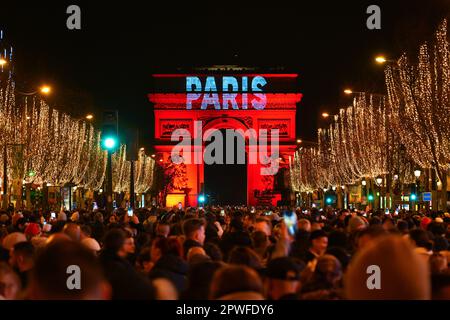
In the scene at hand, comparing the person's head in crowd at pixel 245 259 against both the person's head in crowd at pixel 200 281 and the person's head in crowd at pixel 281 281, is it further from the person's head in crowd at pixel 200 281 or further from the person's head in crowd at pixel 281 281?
the person's head in crowd at pixel 281 281

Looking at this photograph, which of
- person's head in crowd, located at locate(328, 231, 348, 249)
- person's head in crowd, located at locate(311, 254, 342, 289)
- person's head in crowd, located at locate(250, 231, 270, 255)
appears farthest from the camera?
person's head in crowd, located at locate(250, 231, 270, 255)

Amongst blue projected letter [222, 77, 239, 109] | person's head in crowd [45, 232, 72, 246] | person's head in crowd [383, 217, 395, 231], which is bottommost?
person's head in crowd [383, 217, 395, 231]

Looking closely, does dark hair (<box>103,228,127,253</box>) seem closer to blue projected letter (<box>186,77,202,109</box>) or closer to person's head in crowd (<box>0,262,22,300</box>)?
person's head in crowd (<box>0,262,22,300</box>)

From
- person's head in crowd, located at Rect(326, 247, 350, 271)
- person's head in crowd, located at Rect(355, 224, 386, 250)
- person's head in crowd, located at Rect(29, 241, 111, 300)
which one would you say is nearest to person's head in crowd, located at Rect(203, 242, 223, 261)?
person's head in crowd, located at Rect(326, 247, 350, 271)

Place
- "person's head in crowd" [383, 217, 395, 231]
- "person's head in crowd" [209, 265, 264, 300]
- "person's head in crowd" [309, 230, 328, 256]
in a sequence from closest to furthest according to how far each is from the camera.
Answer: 1. "person's head in crowd" [209, 265, 264, 300]
2. "person's head in crowd" [309, 230, 328, 256]
3. "person's head in crowd" [383, 217, 395, 231]

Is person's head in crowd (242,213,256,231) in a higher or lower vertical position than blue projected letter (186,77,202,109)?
lower

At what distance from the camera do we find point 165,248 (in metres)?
13.1

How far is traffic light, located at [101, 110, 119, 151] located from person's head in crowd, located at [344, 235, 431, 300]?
2215 cm

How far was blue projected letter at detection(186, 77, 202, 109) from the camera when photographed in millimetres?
133875

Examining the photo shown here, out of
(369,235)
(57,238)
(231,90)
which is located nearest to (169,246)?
(369,235)

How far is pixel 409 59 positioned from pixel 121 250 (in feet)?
124

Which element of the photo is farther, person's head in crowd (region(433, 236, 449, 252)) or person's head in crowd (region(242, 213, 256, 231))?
person's head in crowd (region(242, 213, 256, 231))

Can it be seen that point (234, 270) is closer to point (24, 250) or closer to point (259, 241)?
point (24, 250)

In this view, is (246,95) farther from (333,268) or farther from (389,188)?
(333,268)
